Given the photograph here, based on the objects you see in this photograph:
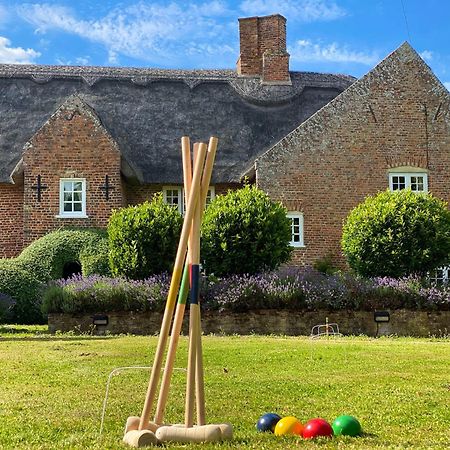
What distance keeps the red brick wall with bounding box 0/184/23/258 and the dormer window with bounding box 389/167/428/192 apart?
12.8 metres

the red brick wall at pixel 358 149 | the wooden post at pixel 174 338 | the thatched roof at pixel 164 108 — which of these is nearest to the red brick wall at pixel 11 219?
the thatched roof at pixel 164 108

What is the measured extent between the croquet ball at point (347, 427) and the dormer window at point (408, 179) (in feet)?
65.8

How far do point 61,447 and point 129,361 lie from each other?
5541 mm

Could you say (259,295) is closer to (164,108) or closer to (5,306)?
(5,306)

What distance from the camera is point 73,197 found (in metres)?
25.2

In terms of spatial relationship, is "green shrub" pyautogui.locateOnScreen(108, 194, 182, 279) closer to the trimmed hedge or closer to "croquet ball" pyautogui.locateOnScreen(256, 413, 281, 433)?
the trimmed hedge

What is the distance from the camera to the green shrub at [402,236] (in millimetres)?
20328

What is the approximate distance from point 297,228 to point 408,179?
4.26 meters

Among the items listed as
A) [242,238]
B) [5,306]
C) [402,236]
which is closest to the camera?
[242,238]

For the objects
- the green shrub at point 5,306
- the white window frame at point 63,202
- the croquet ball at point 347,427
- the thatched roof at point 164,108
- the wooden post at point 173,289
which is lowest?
the croquet ball at point 347,427

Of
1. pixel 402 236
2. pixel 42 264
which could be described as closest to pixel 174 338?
pixel 402 236

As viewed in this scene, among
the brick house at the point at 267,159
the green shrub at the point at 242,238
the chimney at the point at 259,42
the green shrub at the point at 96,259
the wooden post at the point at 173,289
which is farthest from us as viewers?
the chimney at the point at 259,42

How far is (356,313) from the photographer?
18.5 meters

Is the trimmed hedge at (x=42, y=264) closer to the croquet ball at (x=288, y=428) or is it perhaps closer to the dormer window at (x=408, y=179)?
the dormer window at (x=408, y=179)
